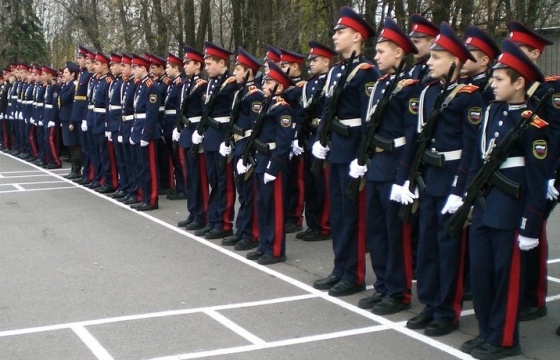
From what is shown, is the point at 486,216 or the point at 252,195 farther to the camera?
the point at 252,195

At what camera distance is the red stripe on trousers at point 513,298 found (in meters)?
5.04

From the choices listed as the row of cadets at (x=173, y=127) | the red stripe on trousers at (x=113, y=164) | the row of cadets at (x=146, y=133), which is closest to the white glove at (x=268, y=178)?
the row of cadets at (x=173, y=127)

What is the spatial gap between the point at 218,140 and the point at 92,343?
399 centimetres

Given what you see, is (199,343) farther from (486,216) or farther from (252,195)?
(252,195)

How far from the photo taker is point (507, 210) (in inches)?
197

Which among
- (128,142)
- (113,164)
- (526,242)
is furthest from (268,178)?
(113,164)

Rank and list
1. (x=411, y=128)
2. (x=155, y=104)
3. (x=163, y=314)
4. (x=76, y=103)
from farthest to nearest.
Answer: (x=76, y=103) < (x=155, y=104) < (x=163, y=314) < (x=411, y=128)

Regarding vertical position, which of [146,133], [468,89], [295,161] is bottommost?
[295,161]

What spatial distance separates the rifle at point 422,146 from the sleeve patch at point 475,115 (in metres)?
0.23

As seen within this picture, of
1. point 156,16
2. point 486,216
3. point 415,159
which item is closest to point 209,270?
point 415,159

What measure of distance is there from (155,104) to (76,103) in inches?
139

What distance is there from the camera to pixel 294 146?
898cm

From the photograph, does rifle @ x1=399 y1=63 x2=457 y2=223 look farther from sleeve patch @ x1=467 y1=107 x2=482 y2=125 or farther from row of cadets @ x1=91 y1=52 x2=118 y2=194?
row of cadets @ x1=91 y1=52 x2=118 y2=194

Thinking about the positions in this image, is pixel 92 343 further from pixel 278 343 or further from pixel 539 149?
pixel 539 149
